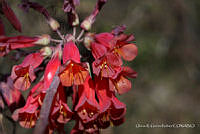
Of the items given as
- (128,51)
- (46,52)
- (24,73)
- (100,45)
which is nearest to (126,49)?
(128,51)

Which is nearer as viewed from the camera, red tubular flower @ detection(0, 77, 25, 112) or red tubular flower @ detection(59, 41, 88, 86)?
red tubular flower @ detection(59, 41, 88, 86)

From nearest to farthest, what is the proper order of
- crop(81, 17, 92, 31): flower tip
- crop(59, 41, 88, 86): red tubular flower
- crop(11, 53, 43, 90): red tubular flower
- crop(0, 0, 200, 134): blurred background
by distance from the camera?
crop(59, 41, 88, 86): red tubular flower → crop(11, 53, 43, 90): red tubular flower → crop(81, 17, 92, 31): flower tip → crop(0, 0, 200, 134): blurred background

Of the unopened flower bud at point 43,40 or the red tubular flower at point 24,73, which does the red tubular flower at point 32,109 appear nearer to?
the red tubular flower at point 24,73

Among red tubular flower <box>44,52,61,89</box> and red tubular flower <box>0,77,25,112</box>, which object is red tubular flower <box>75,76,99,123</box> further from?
red tubular flower <box>0,77,25,112</box>

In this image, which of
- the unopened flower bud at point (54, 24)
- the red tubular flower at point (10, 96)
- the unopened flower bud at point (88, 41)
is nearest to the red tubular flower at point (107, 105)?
the unopened flower bud at point (88, 41)

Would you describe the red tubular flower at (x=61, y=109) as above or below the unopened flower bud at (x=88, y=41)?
below

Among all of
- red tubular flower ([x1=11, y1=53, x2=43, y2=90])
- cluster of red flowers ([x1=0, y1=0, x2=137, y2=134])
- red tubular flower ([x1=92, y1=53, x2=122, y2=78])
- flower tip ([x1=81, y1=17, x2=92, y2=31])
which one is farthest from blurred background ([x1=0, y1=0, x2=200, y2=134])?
red tubular flower ([x1=11, y1=53, x2=43, y2=90])

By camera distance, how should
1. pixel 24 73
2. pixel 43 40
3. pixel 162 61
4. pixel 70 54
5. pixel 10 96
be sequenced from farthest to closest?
pixel 162 61 → pixel 10 96 → pixel 43 40 → pixel 24 73 → pixel 70 54

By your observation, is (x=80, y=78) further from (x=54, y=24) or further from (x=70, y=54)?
(x=54, y=24)
